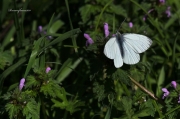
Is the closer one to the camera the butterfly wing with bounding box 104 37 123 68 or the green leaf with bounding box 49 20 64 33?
the butterfly wing with bounding box 104 37 123 68

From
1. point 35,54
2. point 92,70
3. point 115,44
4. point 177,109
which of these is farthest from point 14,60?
point 177,109

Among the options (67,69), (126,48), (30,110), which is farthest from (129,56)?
(67,69)

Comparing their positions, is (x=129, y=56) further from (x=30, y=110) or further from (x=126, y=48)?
(x=30, y=110)

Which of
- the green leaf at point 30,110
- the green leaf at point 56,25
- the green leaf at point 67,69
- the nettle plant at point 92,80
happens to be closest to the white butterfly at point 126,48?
the nettle plant at point 92,80

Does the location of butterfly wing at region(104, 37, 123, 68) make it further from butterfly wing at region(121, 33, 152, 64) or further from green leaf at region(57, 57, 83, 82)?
green leaf at region(57, 57, 83, 82)

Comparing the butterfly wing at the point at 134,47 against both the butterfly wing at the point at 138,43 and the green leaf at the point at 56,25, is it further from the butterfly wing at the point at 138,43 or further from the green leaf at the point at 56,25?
the green leaf at the point at 56,25

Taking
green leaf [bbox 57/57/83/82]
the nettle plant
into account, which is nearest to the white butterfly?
the nettle plant
